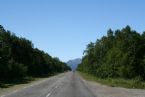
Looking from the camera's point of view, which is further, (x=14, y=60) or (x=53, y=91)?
Result: (x=14, y=60)

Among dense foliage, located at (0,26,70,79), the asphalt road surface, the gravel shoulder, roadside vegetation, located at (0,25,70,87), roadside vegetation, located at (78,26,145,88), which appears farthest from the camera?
roadside vegetation, located at (78,26,145,88)

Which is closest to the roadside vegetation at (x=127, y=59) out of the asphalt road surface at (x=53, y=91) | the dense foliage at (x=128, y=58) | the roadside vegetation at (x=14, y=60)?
the dense foliage at (x=128, y=58)

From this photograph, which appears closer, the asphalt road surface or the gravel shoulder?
the asphalt road surface

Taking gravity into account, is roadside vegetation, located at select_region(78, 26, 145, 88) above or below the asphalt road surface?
above

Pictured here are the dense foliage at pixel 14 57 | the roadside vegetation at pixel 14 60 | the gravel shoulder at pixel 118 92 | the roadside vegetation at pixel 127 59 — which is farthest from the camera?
the roadside vegetation at pixel 127 59

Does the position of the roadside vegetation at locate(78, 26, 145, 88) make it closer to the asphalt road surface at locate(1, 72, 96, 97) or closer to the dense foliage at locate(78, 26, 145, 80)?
the dense foliage at locate(78, 26, 145, 80)

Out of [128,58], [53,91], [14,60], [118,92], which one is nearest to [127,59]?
[128,58]

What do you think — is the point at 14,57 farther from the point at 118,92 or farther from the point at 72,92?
the point at 72,92

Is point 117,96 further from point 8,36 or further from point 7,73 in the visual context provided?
point 8,36

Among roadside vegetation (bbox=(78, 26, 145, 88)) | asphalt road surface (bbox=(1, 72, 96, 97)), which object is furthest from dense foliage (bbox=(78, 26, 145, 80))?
asphalt road surface (bbox=(1, 72, 96, 97))

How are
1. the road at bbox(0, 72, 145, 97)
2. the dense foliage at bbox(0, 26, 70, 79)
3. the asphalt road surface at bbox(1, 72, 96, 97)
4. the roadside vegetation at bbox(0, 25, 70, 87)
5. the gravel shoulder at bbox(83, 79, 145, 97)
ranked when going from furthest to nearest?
the dense foliage at bbox(0, 26, 70, 79), the roadside vegetation at bbox(0, 25, 70, 87), the gravel shoulder at bbox(83, 79, 145, 97), the road at bbox(0, 72, 145, 97), the asphalt road surface at bbox(1, 72, 96, 97)

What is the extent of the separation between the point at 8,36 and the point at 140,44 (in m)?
29.7

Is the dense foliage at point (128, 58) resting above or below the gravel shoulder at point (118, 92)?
above

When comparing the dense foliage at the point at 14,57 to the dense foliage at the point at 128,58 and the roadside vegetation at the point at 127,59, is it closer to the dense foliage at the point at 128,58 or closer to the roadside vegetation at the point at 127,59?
the roadside vegetation at the point at 127,59
